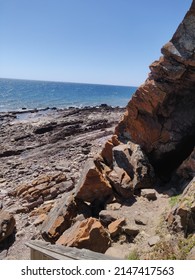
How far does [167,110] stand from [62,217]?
311 inches

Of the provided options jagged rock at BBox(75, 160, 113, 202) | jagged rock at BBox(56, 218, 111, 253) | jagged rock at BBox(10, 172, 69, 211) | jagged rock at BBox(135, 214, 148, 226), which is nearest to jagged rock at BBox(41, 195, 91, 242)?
jagged rock at BBox(75, 160, 113, 202)

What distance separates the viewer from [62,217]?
1195cm

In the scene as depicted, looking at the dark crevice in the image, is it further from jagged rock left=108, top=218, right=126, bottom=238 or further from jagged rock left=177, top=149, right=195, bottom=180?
jagged rock left=108, top=218, right=126, bottom=238

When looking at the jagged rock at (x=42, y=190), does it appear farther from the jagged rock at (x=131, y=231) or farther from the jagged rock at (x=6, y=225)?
the jagged rock at (x=131, y=231)

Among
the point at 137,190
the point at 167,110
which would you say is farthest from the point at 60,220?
the point at 167,110

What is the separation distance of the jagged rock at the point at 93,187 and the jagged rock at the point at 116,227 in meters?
2.14

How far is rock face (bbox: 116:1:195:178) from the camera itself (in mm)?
13883

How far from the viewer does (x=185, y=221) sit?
870 centimetres

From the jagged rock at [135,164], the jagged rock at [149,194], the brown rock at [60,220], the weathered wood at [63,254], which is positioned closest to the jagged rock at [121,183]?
the jagged rock at [135,164]

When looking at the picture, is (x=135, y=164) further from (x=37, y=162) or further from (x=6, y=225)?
(x=37, y=162)

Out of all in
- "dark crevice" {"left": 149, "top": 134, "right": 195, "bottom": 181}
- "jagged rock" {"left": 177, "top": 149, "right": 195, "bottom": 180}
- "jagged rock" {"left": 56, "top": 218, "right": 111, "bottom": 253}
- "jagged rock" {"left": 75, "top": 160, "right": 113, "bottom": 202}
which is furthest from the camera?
"dark crevice" {"left": 149, "top": 134, "right": 195, "bottom": 181}

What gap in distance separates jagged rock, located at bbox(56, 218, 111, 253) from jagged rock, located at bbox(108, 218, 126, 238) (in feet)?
1.06
